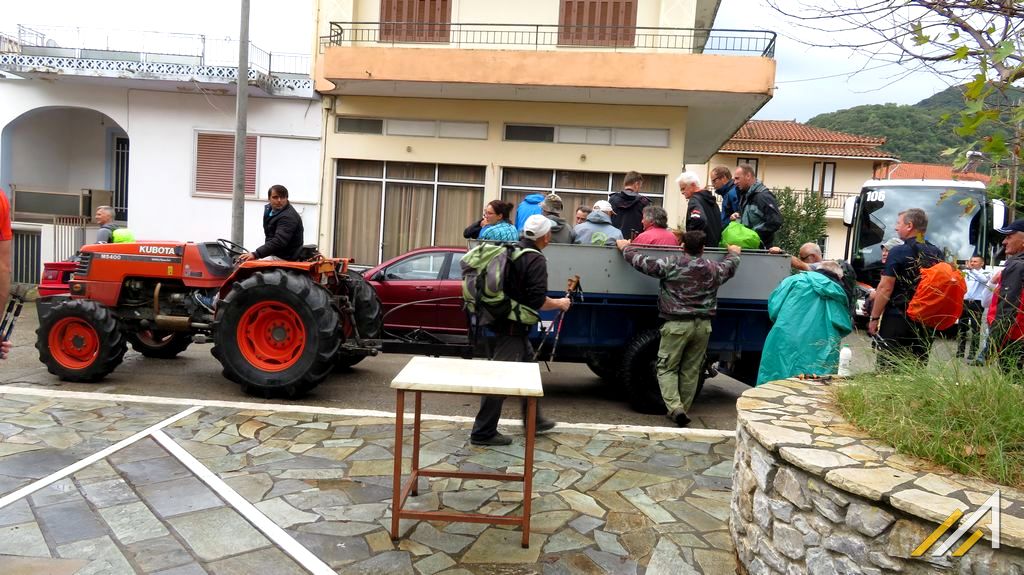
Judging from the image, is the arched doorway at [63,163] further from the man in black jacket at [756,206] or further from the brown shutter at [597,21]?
the man in black jacket at [756,206]

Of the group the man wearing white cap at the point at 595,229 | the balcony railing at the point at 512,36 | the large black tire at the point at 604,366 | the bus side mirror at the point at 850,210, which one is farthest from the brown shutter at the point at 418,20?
the large black tire at the point at 604,366

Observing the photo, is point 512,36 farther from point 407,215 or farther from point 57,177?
point 57,177

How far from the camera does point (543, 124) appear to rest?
14141 mm

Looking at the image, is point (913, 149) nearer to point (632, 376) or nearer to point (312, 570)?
point (632, 376)

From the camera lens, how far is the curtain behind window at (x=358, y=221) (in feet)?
48.8

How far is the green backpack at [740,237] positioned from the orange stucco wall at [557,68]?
677 cm

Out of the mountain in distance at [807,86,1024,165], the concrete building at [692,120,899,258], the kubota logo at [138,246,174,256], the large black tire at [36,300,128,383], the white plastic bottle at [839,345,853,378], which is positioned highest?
the concrete building at [692,120,899,258]

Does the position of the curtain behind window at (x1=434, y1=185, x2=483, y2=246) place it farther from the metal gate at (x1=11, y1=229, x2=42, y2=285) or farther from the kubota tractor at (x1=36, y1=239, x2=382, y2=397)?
the metal gate at (x1=11, y1=229, x2=42, y2=285)

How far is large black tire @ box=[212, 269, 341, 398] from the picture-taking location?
6492 mm

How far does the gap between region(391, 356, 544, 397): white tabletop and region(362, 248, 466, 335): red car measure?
3.93 meters

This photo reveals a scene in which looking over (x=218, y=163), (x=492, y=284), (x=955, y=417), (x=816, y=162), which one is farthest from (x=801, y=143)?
(x=955, y=417)

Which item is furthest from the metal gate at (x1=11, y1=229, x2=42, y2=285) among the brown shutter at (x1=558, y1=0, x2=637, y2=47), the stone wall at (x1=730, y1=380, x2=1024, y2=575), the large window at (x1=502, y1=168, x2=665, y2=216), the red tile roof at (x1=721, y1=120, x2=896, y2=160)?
the red tile roof at (x1=721, y1=120, x2=896, y2=160)

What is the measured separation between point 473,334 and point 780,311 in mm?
2398

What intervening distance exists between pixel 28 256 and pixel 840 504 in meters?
15.6
